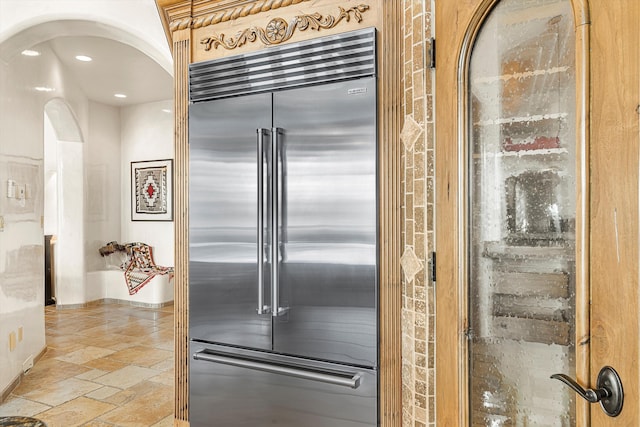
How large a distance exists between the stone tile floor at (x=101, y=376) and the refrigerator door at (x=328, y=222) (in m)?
1.51

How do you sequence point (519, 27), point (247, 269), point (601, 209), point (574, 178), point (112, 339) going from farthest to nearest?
point (112, 339), point (247, 269), point (519, 27), point (574, 178), point (601, 209)

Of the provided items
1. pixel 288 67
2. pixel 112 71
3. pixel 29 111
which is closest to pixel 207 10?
pixel 288 67

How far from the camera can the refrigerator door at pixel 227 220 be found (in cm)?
216

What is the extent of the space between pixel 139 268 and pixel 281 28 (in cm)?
547

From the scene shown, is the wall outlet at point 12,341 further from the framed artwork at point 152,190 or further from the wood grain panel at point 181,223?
the framed artwork at point 152,190

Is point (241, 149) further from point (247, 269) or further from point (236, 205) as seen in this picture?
point (247, 269)

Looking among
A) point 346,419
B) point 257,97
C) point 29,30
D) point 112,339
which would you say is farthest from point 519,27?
point 112,339

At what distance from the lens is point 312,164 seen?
2033 millimetres

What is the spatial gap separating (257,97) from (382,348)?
4.31 ft

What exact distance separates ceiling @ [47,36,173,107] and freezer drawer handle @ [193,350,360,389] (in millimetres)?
3684

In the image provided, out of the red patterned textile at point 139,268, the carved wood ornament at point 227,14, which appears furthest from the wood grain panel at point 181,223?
the red patterned textile at point 139,268

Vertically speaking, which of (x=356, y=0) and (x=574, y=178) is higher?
(x=356, y=0)

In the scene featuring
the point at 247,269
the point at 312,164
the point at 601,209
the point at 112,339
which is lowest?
the point at 112,339

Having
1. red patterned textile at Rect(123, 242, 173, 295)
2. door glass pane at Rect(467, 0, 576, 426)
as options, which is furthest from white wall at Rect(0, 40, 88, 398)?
door glass pane at Rect(467, 0, 576, 426)
